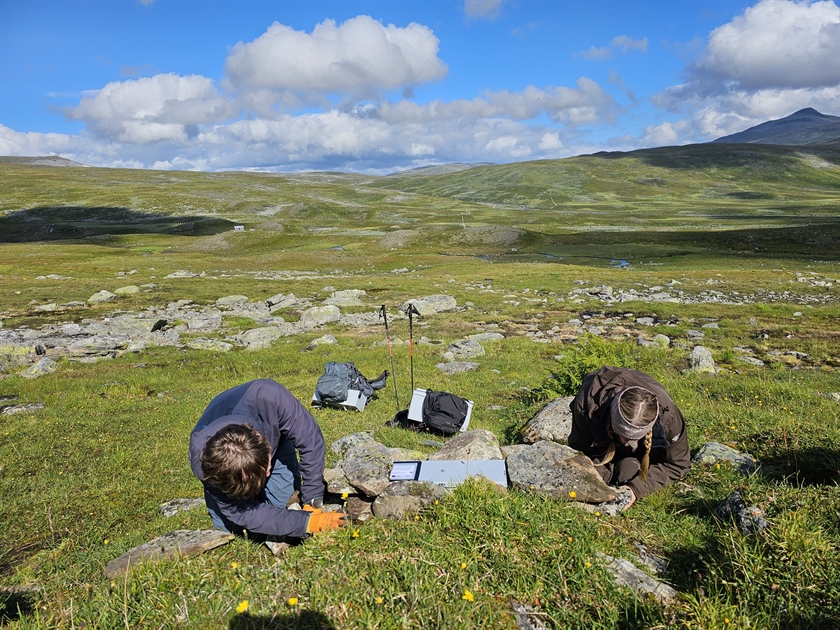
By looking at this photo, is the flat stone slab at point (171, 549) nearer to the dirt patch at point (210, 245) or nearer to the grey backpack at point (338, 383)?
the grey backpack at point (338, 383)

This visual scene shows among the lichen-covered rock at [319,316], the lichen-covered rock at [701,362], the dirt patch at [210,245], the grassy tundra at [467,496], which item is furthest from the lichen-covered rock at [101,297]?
the dirt patch at [210,245]

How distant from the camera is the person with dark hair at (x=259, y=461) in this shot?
4320 mm

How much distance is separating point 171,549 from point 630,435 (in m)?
5.50

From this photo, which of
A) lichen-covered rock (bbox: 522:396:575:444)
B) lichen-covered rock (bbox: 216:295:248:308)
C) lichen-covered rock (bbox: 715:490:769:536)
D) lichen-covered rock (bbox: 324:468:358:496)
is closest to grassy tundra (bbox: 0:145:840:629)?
lichen-covered rock (bbox: 715:490:769:536)

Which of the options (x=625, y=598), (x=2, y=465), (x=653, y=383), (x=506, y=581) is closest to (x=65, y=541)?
(x=2, y=465)

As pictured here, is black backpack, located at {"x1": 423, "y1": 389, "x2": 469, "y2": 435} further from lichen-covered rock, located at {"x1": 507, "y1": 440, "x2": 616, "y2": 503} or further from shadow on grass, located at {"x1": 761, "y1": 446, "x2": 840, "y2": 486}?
shadow on grass, located at {"x1": 761, "y1": 446, "x2": 840, "y2": 486}

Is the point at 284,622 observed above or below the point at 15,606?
above

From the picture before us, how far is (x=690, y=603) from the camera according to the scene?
13.1ft

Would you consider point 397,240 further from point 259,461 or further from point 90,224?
point 90,224

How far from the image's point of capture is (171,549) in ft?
16.8

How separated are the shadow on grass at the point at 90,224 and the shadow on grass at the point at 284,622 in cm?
12984

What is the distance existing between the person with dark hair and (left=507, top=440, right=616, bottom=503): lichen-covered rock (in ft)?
8.24

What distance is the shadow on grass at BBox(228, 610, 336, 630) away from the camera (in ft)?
13.0

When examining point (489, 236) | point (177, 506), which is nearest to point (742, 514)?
point (177, 506)
